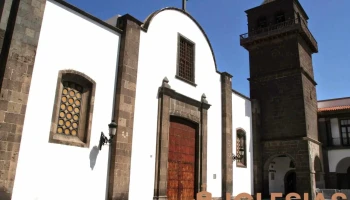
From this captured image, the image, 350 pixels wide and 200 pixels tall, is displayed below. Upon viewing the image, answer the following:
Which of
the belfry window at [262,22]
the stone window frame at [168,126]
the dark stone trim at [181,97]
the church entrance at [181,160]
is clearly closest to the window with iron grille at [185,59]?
the dark stone trim at [181,97]

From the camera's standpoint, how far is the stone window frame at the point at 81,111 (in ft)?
26.9

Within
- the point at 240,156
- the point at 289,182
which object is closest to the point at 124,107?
the point at 240,156

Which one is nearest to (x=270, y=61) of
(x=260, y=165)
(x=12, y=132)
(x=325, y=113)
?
(x=325, y=113)

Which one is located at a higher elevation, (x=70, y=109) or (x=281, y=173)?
(x=70, y=109)

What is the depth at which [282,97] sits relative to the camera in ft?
61.2

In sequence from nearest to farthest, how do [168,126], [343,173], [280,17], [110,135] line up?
[110,135] → [168,126] → [280,17] → [343,173]

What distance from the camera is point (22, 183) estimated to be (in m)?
7.24

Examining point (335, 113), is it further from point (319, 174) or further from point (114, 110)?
point (114, 110)

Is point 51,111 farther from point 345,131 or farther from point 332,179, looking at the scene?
point 345,131

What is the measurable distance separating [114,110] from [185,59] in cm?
512

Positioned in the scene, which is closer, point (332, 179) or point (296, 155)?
point (296, 155)

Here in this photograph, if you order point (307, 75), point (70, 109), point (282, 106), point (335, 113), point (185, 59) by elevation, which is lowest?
point (70, 109)

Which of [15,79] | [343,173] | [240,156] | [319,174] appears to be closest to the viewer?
[15,79]

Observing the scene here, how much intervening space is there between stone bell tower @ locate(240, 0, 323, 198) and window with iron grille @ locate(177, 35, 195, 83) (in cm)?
651
